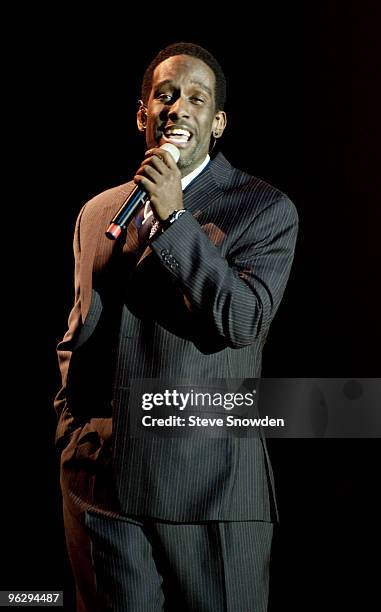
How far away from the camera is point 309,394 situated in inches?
92.8

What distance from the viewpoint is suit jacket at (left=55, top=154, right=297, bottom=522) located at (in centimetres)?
135

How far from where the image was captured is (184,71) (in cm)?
163

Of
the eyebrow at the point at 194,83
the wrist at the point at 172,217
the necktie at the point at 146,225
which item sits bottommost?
the wrist at the point at 172,217

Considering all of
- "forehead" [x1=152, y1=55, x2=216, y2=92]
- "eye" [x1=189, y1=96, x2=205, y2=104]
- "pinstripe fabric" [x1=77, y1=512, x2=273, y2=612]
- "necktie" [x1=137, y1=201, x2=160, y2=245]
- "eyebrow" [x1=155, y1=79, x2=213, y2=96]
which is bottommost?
"pinstripe fabric" [x1=77, y1=512, x2=273, y2=612]

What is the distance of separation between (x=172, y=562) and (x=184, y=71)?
1026mm

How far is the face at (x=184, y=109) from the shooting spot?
1.57 m

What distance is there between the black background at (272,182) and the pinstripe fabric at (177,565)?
3.47ft

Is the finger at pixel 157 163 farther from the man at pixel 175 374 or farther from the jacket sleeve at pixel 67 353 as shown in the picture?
the jacket sleeve at pixel 67 353

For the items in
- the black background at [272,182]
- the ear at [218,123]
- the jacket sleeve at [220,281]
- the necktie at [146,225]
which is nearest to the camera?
the jacket sleeve at [220,281]

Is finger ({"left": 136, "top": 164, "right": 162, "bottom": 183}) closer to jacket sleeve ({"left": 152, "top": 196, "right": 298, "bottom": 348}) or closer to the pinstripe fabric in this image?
jacket sleeve ({"left": 152, "top": 196, "right": 298, "bottom": 348})

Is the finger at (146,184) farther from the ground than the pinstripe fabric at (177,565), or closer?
farther from the ground

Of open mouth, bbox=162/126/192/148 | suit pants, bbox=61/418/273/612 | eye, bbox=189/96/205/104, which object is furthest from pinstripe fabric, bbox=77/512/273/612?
eye, bbox=189/96/205/104

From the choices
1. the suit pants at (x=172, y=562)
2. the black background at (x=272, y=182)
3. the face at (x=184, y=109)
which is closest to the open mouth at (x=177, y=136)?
the face at (x=184, y=109)

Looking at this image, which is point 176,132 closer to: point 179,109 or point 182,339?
point 179,109
